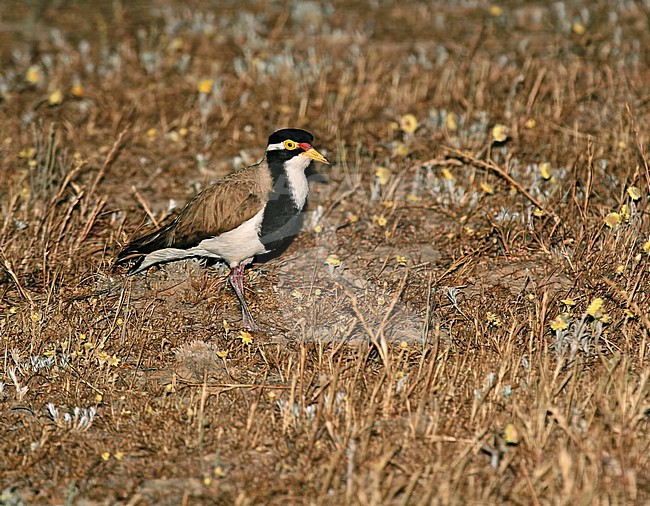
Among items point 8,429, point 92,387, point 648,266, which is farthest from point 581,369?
point 8,429

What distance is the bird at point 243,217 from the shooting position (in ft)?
19.6

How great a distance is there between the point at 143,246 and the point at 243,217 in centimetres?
77

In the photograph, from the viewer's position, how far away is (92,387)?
5.19m

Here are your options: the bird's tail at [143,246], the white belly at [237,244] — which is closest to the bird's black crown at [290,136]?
the white belly at [237,244]

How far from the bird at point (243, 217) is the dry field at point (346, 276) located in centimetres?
23

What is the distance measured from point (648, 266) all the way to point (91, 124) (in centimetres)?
549

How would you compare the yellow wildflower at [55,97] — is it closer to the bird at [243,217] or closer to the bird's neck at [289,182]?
the bird at [243,217]

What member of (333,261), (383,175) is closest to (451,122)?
(383,175)

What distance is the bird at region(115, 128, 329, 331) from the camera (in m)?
5.96

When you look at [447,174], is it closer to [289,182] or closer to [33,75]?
[289,182]

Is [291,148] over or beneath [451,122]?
over

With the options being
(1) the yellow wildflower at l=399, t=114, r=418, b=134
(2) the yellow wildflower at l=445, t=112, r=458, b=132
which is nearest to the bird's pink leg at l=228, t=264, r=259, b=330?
(1) the yellow wildflower at l=399, t=114, r=418, b=134

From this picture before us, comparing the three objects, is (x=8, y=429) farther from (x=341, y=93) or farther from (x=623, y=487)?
(x=341, y=93)

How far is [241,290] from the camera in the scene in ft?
19.8
